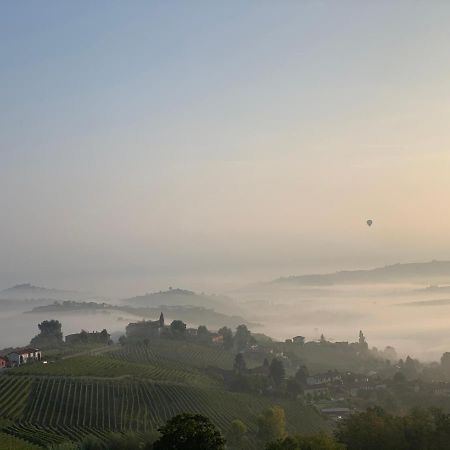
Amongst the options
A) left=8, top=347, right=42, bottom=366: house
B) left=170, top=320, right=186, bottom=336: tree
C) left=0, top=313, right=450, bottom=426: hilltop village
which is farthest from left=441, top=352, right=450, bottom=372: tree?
left=8, top=347, right=42, bottom=366: house

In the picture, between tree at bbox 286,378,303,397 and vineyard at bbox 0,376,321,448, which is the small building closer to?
vineyard at bbox 0,376,321,448

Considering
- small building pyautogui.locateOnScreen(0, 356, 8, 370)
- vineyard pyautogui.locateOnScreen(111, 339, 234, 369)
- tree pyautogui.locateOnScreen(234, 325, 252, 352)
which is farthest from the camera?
tree pyautogui.locateOnScreen(234, 325, 252, 352)

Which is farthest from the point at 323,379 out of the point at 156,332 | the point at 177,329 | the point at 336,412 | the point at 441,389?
the point at 156,332

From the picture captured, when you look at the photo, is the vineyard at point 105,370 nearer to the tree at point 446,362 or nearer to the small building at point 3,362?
the small building at point 3,362

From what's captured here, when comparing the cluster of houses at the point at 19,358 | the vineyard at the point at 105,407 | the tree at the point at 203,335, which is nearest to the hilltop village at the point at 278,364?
the cluster of houses at the point at 19,358

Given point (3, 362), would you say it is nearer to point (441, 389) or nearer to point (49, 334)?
point (49, 334)

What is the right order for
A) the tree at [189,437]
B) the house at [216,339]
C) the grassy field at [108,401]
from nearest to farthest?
the tree at [189,437]
the grassy field at [108,401]
the house at [216,339]

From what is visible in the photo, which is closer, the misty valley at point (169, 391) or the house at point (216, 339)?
the misty valley at point (169, 391)
